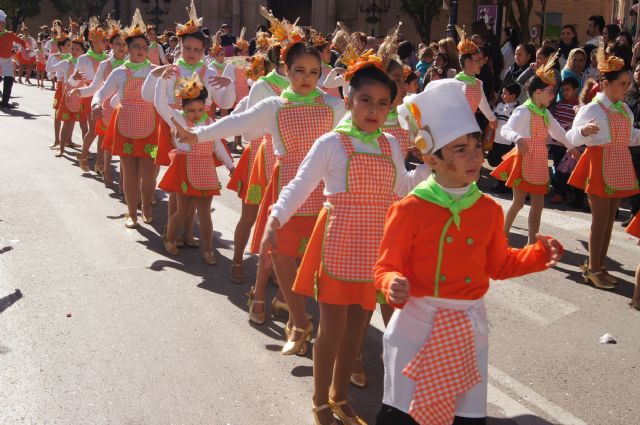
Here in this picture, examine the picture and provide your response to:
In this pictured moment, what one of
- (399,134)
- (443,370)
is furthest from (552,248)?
(399,134)

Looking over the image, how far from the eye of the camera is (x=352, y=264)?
421cm

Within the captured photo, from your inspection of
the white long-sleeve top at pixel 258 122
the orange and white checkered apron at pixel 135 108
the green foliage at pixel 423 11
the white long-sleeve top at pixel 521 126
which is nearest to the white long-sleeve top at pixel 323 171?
the white long-sleeve top at pixel 258 122

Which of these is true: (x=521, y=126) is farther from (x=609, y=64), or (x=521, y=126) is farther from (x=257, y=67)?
(x=257, y=67)

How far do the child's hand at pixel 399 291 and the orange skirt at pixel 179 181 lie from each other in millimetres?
4597

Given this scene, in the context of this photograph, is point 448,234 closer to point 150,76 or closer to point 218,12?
point 150,76

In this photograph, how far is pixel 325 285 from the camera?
4.22m

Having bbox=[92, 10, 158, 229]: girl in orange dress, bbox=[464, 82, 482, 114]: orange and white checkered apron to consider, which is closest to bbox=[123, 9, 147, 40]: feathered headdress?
bbox=[92, 10, 158, 229]: girl in orange dress

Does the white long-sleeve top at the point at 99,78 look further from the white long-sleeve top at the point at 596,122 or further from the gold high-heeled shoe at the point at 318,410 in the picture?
the gold high-heeled shoe at the point at 318,410

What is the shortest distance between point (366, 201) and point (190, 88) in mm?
3708

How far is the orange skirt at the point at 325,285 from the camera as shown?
4199mm

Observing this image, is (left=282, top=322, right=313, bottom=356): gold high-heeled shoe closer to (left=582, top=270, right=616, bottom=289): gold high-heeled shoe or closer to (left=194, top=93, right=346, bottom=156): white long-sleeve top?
(left=194, top=93, right=346, bottom=156): white long-sleeve top

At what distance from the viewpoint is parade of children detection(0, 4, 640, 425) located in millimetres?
3484

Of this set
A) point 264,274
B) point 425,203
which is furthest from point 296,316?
point 425,203

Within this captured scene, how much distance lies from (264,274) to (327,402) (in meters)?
1.80
